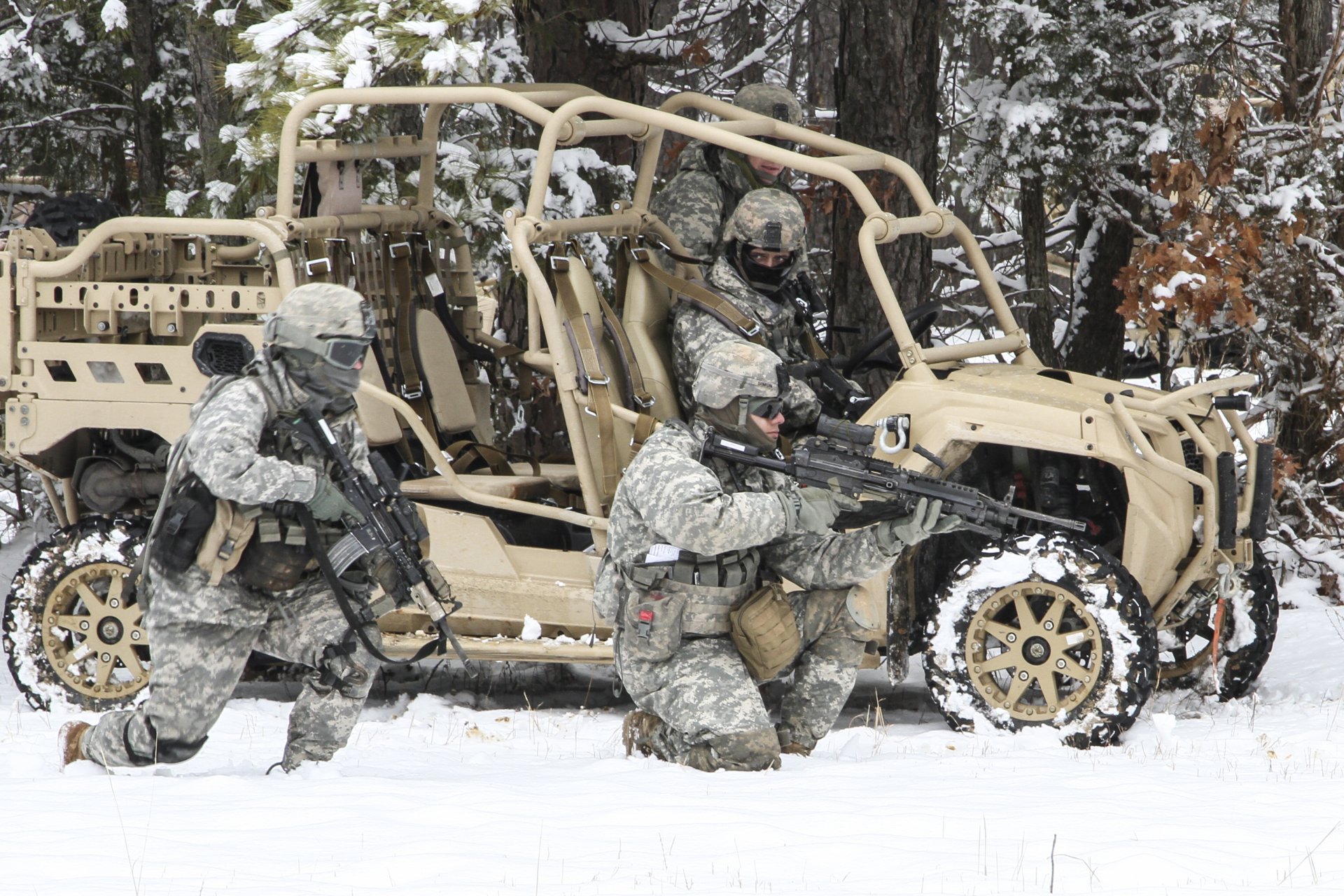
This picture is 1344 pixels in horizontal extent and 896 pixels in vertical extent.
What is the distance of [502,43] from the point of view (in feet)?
31.4

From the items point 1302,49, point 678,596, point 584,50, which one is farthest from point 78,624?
point 1302,49

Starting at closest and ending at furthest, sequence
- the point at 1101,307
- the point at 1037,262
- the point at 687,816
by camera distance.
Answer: the point at 687,816, the point at 1101,307, the point at 1037,262

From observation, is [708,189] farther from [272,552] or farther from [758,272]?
[272,552]

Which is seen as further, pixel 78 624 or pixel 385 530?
pixel 78 624

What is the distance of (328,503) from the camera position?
15.4ft

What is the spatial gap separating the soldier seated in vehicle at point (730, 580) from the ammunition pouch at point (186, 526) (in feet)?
4.43

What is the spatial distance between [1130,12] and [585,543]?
4679mm

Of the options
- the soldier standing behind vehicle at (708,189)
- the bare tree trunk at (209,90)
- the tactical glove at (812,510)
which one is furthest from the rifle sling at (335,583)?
the bare tree trunk at (209,90)

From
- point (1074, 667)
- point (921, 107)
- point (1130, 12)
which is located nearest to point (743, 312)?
point (1074, 667)

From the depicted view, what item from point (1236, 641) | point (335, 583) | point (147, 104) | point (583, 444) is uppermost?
point (147, 104)

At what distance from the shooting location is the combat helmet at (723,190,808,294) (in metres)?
6.17

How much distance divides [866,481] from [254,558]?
1972 millimetres

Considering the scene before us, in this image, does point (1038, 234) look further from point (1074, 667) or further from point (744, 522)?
point (744, 522)

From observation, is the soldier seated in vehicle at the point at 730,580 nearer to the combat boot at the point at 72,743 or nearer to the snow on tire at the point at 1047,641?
the snow on tire at the point at 1047,641
